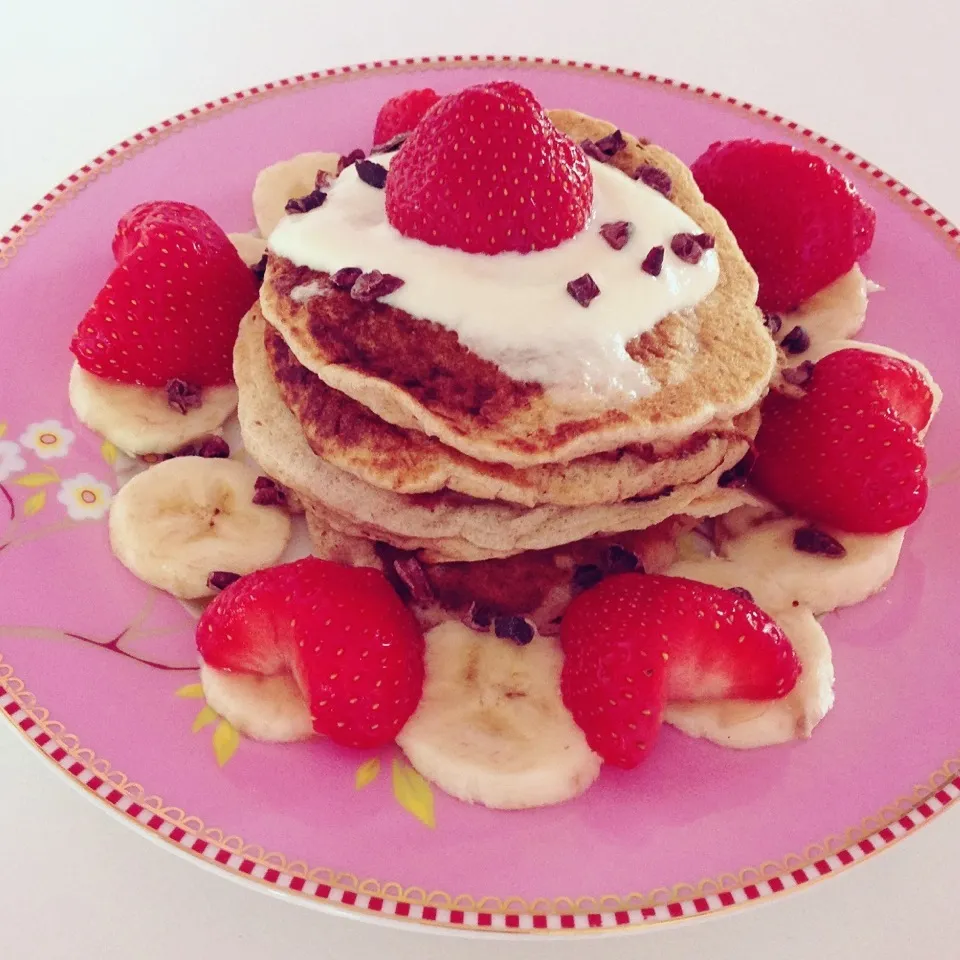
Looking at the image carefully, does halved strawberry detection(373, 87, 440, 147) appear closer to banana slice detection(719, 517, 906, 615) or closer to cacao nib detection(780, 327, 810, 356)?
cacao nib detection(780, 327, 810, 356)

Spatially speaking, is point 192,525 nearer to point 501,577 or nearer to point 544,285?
point 501,577

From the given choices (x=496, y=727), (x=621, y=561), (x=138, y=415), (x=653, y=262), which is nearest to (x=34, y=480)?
(x=138, y=415)

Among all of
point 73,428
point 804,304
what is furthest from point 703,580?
point 73,428

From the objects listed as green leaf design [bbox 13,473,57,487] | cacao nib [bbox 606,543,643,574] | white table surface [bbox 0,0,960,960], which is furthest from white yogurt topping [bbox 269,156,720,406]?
white table surface [bbox 0,0,960,960]

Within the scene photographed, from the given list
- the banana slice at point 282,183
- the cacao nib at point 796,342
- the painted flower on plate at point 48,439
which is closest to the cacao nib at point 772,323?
the cacao nib at point 796,342

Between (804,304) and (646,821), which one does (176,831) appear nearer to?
(646,821)

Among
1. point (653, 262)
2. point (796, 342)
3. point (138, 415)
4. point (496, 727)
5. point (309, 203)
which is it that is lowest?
point (138, 415)
